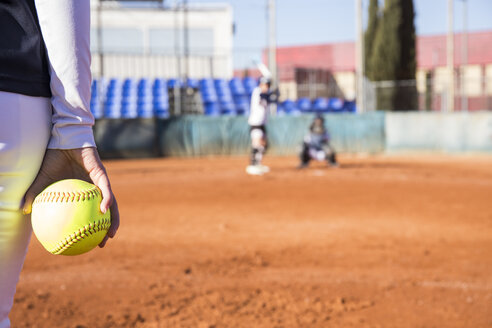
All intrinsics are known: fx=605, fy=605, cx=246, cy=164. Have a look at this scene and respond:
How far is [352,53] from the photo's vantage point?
47688 millimetres

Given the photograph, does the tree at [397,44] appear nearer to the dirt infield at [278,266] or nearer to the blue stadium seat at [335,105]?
the blue stadium seat at [335,105]

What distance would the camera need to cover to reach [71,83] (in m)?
1.78

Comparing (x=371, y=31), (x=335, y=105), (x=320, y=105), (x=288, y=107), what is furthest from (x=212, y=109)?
(x=371, y=31)

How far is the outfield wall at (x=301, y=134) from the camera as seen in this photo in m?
21.8

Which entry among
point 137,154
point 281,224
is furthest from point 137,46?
point 281,224

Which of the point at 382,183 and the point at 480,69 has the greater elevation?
the point at 480,69

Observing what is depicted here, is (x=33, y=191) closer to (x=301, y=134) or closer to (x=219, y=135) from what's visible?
(x=219, y=135)

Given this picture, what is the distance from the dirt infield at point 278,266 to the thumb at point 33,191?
2.22 metres

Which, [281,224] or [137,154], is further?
[137,154]

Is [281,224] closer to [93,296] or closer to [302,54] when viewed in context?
[93,296]

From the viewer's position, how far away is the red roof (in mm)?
43800

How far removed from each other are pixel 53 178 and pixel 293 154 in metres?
21.2

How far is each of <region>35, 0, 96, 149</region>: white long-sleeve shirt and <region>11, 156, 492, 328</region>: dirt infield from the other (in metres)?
2.31

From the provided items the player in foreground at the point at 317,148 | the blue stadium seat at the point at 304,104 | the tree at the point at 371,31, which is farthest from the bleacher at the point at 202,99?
the player in foreground at the point at 317,148
